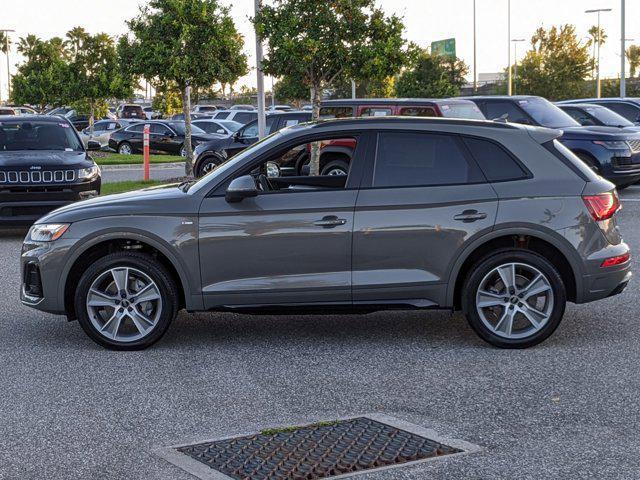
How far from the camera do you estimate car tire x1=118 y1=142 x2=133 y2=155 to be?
37156mm

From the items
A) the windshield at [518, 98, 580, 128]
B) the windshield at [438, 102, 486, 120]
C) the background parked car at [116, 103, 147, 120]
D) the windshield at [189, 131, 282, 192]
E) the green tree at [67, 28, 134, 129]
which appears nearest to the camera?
the windshield at [189, 131, 282, 192]

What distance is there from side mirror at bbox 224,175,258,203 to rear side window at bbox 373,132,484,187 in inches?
33.9

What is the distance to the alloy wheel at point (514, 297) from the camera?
723 cm

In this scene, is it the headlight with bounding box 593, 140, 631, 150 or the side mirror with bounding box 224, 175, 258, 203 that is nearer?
the side mirror with bounding box 224, 175, 258, 203

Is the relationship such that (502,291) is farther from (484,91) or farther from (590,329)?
(484,91)

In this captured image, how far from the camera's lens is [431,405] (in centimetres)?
595

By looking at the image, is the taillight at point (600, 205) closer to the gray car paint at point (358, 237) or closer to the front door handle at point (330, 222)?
the gray car paint at point (358, 237)

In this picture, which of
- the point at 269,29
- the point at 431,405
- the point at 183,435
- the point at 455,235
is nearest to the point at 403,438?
the point at 431,405

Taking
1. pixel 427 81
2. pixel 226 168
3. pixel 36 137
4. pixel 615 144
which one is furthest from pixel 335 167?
pixel 427 81

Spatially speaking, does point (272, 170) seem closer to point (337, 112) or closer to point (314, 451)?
point (314, 451)

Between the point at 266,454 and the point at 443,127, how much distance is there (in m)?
3.20

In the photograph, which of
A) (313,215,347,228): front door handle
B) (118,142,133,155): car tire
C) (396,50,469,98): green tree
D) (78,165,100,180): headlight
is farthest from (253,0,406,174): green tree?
(396,50,469,98): green tree

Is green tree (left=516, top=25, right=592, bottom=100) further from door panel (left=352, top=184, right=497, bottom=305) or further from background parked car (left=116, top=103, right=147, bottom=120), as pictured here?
door panel (left=352, top=184, right=497, bottom=305)

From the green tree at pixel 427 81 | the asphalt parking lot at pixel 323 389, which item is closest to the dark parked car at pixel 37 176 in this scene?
the asphalt parking lot at pixel 323 389
